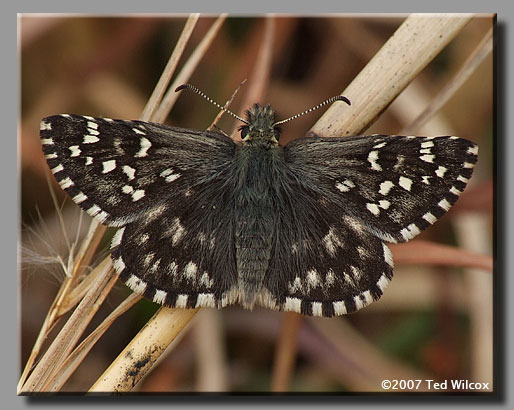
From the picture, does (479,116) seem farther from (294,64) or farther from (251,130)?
(251,130)

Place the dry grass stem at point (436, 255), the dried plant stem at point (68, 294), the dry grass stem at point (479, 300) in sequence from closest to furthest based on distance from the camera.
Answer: the dried plant stem at point (68, 294) < the dry grass stem at point (436, 255) < the dry grass stem at point (479, 300)

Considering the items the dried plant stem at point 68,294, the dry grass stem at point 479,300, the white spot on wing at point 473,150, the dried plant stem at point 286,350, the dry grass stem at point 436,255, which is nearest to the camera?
the white spot on wing at point 473,150

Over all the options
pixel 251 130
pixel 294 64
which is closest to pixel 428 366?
pixel 251 130

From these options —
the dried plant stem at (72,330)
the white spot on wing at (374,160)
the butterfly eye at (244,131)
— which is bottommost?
the dried plant stem at (72,330)

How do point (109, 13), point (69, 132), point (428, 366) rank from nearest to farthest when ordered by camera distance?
point (69, 132), point (109, 13), point (428, 366)

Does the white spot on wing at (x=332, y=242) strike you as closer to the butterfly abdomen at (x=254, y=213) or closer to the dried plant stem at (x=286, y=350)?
the butterfly abdomen at (x=254, y=213)

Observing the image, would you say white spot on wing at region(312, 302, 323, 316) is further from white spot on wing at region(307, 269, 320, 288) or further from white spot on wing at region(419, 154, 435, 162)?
white spot on wing at region(419, 154, 435, 162)

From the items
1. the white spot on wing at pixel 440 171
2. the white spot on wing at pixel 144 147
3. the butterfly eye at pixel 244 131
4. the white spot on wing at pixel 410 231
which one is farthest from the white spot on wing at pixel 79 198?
the white spot on wing at pixel 440 171

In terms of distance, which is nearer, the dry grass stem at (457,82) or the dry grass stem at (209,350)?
the dry grass stem at (457,82)
